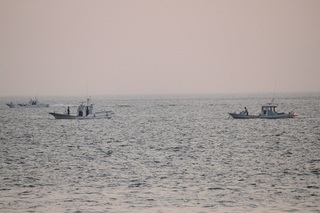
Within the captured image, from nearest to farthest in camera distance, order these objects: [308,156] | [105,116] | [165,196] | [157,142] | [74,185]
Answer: [165,196]
[74,185]
[308,156]
[157,142]
[105,116]

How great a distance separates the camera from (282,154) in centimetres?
5794

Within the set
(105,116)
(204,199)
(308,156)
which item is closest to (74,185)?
(204,199)

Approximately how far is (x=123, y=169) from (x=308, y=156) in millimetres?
17312

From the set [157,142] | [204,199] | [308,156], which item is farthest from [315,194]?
[157,142]

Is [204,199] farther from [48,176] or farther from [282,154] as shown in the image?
[282,154]

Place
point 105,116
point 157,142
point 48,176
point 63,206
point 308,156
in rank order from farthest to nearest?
1. point 105,116
2. point 157,142
3. point 308,156
4. point 48,176
5. point 63,206

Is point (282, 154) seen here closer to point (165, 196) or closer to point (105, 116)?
point (165, 196)

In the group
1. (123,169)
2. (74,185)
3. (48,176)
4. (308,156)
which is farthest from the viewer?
(308,156)

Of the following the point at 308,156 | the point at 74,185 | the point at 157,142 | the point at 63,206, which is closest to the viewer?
the point at 63,206

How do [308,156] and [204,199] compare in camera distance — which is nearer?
[204,199]

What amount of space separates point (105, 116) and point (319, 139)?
6001 cm

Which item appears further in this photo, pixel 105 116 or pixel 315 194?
pixel 105 116

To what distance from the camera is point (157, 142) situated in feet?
243

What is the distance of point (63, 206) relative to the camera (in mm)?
32438
